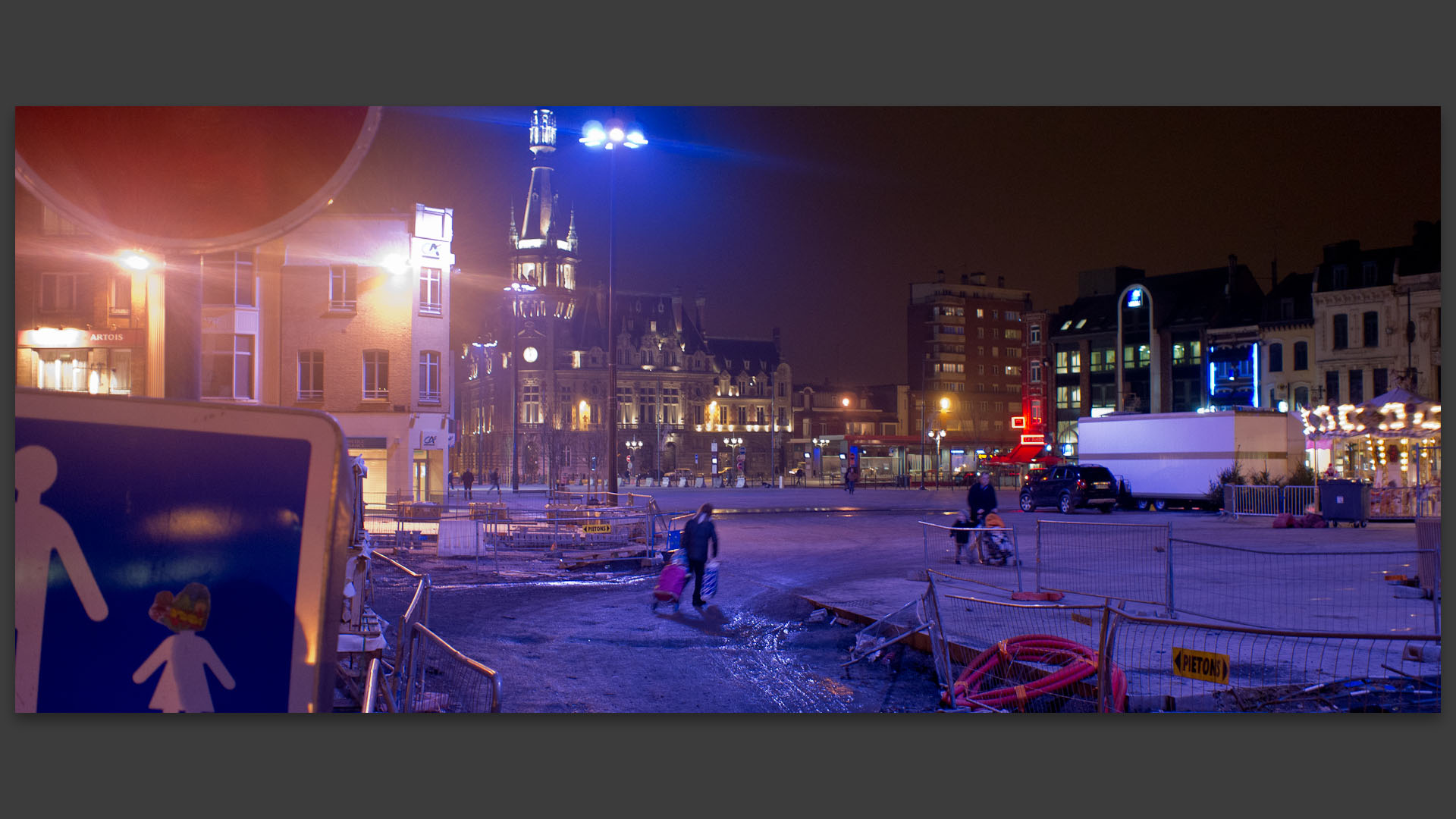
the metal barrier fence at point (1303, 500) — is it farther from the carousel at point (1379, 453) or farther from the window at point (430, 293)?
the window at point (430, 293)

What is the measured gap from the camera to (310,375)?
11.5 metres

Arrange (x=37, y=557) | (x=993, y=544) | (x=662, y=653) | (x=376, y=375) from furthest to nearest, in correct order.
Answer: (x=993, y=544), (x=376, y=375), (x=662, y=653), (x=37, y=557)

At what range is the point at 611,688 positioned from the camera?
28.7 ft

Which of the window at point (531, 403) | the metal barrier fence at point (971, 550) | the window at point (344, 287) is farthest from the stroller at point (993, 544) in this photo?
the window at point (531, 403)

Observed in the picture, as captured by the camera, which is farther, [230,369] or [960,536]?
[960,536]

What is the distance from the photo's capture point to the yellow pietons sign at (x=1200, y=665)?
7.43 meters

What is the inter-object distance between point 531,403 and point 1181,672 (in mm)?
71806

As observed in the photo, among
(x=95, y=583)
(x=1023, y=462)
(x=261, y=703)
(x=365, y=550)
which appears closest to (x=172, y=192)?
(x=95, y=583)

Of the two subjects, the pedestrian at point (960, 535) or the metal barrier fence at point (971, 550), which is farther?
the pedestrian at point (960, 535)

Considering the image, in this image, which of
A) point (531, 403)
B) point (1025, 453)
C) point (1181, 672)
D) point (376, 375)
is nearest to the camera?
point (1181, 672)

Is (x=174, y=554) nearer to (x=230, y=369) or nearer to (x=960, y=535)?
(x=230, y=369)

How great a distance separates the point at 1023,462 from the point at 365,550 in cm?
5155

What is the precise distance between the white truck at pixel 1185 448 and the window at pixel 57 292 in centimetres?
2940

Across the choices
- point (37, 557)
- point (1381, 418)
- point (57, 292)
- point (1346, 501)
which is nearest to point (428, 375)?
point (57, 292)
